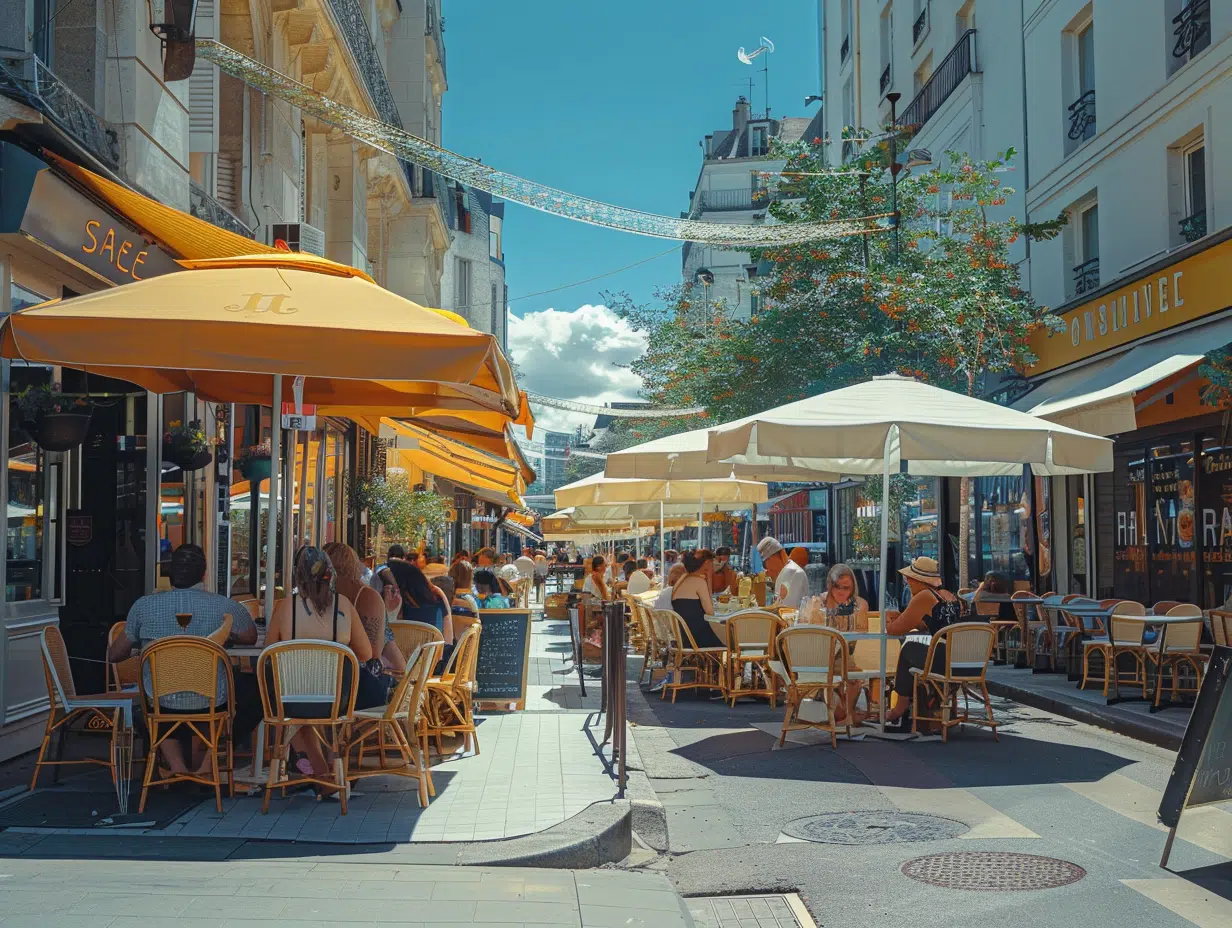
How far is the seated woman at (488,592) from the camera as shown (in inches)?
498

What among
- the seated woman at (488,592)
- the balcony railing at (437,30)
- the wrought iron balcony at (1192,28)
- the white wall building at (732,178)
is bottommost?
the seated woman at (488,592)

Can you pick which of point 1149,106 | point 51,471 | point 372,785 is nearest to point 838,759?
point 372,785

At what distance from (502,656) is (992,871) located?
19.7 ft

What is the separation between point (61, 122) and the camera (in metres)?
9.33

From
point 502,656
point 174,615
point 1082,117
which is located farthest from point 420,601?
point 1082,117

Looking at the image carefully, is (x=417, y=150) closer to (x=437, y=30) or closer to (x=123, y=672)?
(x=123, y=672)

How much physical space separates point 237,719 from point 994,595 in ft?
35.2

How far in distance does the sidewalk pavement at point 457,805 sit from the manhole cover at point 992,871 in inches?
72.4

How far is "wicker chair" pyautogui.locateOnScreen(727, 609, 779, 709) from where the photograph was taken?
12.3 metres

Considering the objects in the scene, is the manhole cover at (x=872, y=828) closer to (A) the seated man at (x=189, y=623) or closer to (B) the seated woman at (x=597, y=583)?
(A) the seated man at (x=189, y=623)

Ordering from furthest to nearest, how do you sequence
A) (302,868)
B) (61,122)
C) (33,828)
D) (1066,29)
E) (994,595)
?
(1066,29)
(994,595)
(61,122)
(33,828)
(302,868)

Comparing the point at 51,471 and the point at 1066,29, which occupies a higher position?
the point at 1066,29

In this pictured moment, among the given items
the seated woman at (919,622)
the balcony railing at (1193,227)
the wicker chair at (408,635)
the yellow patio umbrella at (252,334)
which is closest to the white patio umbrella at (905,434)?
the seated woman at (919,622)

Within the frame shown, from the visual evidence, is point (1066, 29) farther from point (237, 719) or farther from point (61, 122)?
point (237, 719)
